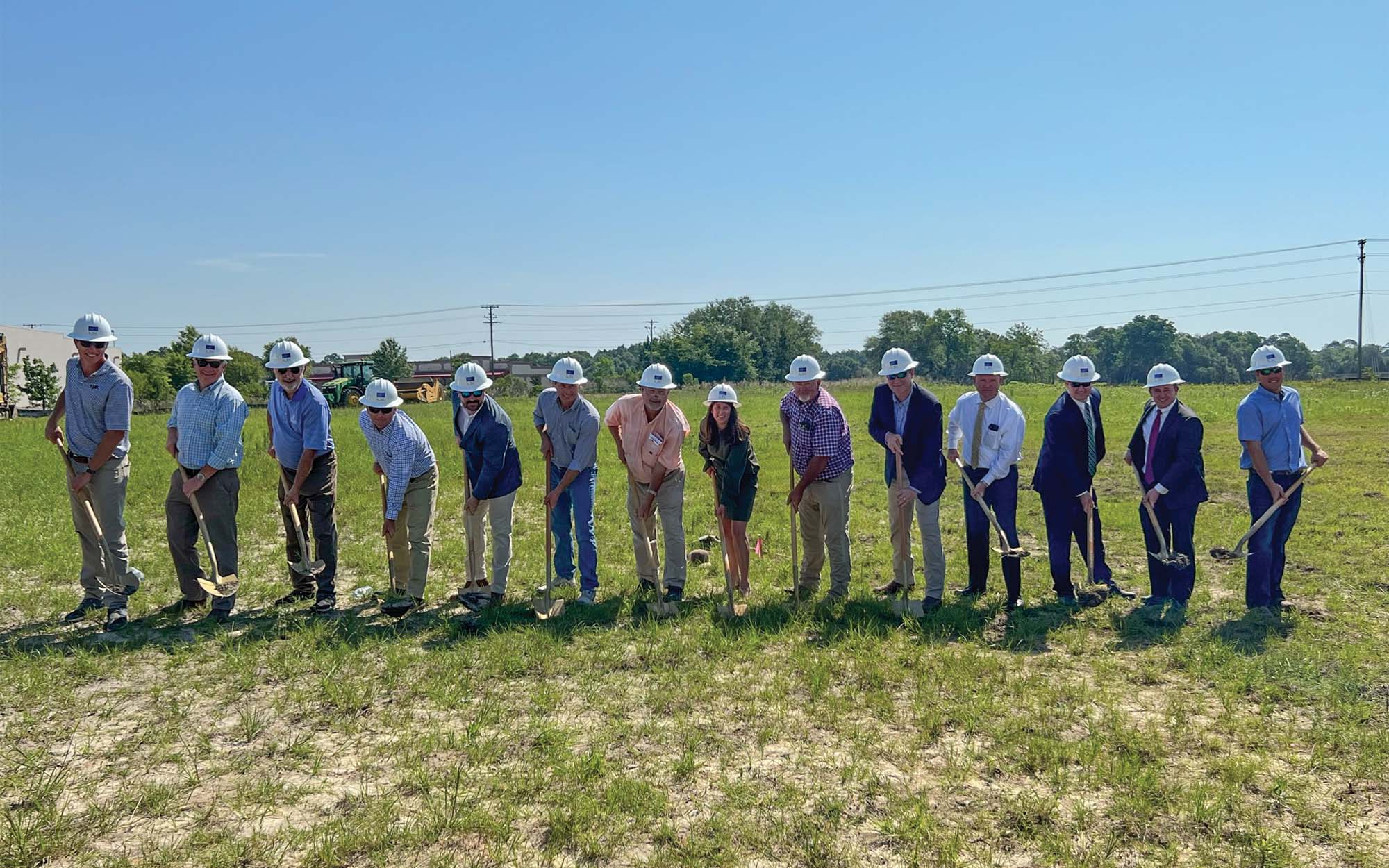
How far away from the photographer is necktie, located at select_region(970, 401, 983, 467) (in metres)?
7.52

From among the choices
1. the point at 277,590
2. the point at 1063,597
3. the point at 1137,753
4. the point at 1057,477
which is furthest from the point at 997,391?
the point at 277,590

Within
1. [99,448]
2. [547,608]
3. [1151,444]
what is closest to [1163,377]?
[1151,444]

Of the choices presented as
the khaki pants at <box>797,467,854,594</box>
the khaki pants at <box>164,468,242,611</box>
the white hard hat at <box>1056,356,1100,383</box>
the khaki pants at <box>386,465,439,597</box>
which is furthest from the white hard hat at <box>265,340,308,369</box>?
the white hard hat at <box>1056,356,1100,383</box>

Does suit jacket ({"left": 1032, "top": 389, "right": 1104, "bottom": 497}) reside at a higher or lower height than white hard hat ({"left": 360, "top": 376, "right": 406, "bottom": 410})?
lower

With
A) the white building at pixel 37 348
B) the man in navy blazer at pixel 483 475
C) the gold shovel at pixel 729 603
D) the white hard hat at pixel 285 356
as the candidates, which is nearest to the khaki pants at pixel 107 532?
the white hard hat at pixel 285 356

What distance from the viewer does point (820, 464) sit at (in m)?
7.40

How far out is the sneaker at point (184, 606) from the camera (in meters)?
7.30

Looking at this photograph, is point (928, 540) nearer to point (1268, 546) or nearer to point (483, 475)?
point (1268, 546)

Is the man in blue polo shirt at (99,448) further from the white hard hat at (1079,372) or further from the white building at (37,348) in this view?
the white building at (37,348)

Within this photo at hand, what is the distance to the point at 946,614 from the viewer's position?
7.04m

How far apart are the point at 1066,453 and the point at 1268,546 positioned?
68.4 inches

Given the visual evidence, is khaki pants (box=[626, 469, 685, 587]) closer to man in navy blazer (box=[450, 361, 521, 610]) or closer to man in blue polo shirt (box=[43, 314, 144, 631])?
man in navy blazer (box=[450, 361, 521, 610])

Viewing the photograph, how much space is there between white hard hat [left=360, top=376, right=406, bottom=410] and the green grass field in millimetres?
1771

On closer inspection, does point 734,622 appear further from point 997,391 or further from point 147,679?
point 147,679
